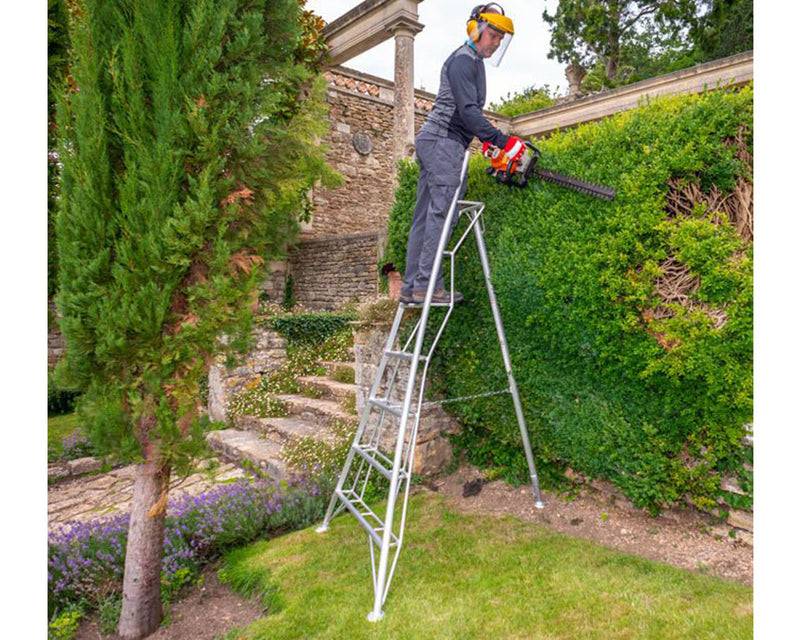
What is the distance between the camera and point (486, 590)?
318cm

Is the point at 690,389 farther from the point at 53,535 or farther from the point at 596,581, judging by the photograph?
the point at 53,535

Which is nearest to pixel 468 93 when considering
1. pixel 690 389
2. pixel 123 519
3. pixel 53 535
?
pixel 690 389

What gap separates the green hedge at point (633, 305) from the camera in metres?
3.21

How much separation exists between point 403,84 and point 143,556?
1057 centimetres

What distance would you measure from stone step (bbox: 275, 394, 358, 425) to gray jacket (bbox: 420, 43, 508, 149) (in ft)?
11.8

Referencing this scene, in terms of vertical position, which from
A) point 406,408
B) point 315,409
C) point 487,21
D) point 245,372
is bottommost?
point 315,409

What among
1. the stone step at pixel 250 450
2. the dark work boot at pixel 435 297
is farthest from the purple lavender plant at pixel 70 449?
the dark work boot at pixel 435 297

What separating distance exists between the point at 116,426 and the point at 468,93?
308 cm

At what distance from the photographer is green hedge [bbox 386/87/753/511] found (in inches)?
126

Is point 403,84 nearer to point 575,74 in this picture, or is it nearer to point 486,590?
point 486,590

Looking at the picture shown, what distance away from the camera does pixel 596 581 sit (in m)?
3.14

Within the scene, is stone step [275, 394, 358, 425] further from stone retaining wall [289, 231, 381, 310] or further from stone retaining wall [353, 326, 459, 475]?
stone retaining wall [289, 231, 381, 310]

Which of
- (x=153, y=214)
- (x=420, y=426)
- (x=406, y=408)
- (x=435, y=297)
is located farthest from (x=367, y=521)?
(x=153, y=214)

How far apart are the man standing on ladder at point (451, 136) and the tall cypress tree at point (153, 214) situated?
123 cm
